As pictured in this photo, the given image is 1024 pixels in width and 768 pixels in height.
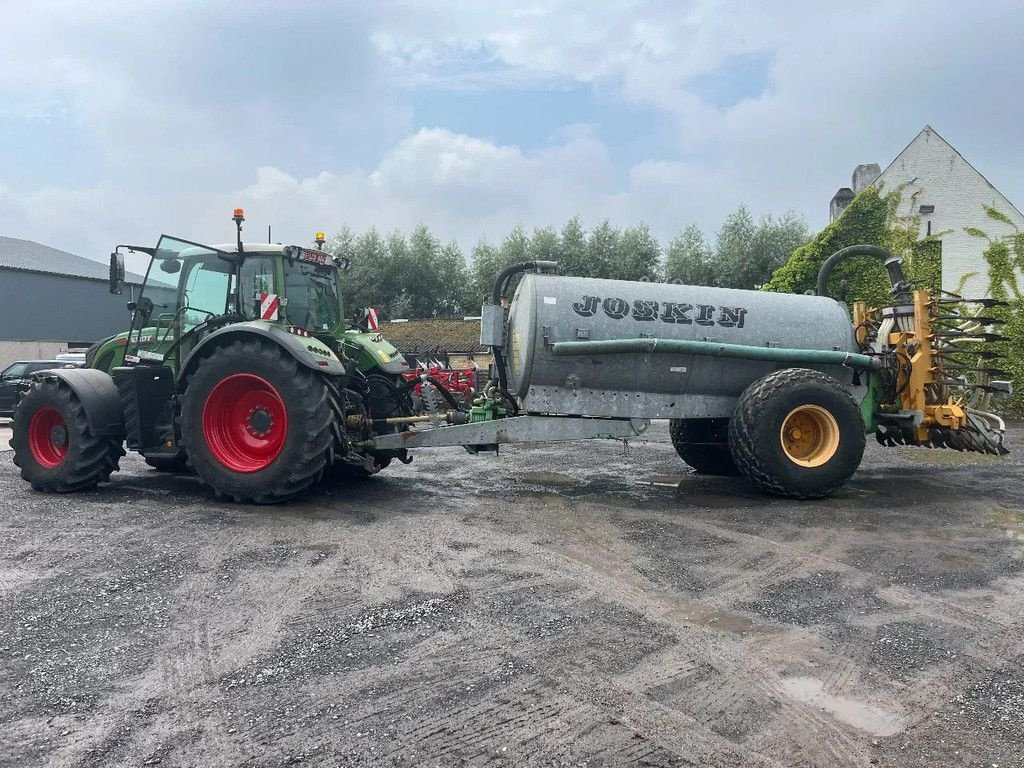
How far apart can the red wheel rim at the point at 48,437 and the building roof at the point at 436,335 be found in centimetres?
1819

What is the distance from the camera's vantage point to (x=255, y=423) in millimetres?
6965

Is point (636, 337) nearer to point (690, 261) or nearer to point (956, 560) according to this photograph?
point (956, 560)

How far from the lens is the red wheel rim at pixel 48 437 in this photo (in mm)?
7562

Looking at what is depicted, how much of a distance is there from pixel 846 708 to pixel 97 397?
→ 6.96m

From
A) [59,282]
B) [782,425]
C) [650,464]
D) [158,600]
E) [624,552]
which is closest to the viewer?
[158,600]

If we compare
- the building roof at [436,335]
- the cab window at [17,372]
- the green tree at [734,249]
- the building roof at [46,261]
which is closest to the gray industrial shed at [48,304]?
the building roof at [46,261]

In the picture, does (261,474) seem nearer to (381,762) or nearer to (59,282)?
(381,762)

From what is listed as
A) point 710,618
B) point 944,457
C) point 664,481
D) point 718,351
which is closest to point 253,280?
point 718,351

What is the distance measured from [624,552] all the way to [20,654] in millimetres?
3522

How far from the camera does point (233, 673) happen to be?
10.9 ft

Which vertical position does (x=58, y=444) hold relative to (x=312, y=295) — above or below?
below

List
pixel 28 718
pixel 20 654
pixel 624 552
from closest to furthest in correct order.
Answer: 1. pixel 28 718
2. pixel 20 654
3. pixel 624 552

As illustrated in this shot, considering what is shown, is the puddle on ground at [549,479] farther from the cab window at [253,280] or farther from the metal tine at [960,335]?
the metal tine at [960,335]

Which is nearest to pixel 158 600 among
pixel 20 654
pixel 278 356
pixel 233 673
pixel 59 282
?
pixel 20 654
